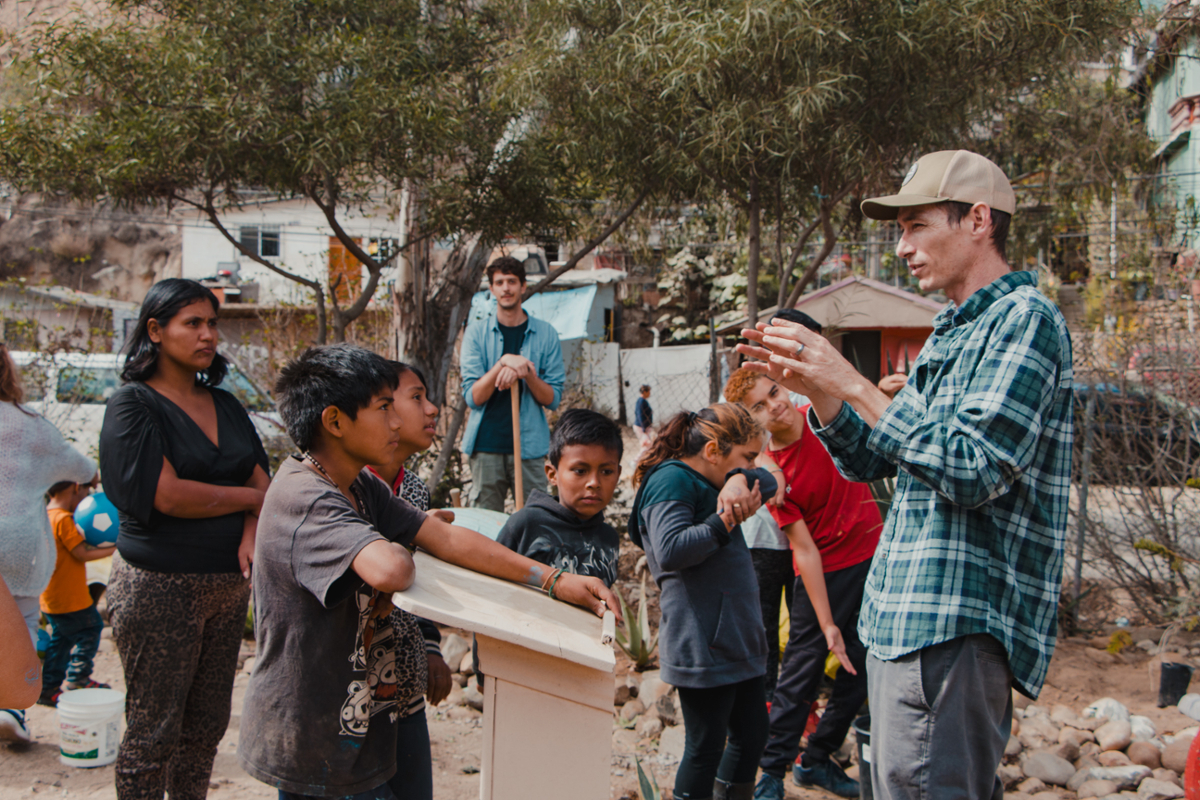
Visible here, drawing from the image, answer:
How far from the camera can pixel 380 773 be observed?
1.99 m

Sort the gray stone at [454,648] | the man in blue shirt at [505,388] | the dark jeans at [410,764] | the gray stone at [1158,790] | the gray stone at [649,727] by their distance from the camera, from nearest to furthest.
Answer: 1. the dark jeans at [410,764]
2. the gray stone at [1158,790]
3. the gray stone at [649,727]
4. the man in blue shirt at [505,388]
5. the gray stone at [454,648]

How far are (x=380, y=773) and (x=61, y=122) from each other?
526cm

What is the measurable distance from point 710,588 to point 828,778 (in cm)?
132

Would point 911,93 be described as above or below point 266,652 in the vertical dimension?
above

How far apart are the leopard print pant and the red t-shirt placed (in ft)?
6.87

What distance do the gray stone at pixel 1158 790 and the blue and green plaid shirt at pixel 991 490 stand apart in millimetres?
2254

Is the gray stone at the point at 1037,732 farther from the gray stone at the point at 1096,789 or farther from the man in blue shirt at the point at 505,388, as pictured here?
the man in blue shirt at the point at 505,388

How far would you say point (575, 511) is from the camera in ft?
9.39

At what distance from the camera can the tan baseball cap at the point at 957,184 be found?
74.2 inches

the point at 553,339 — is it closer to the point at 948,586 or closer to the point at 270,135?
the point at 270,135

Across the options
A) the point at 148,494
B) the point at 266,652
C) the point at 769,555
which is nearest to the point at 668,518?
the point at 769,555

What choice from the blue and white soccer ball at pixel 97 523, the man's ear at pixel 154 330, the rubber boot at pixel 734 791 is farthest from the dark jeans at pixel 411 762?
the blue and white soccer ball at pixel 97 523

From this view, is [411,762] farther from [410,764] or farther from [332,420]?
[332,420]

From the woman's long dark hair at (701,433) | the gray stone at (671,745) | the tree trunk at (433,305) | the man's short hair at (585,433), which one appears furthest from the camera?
the tree trunk at (433,305)
